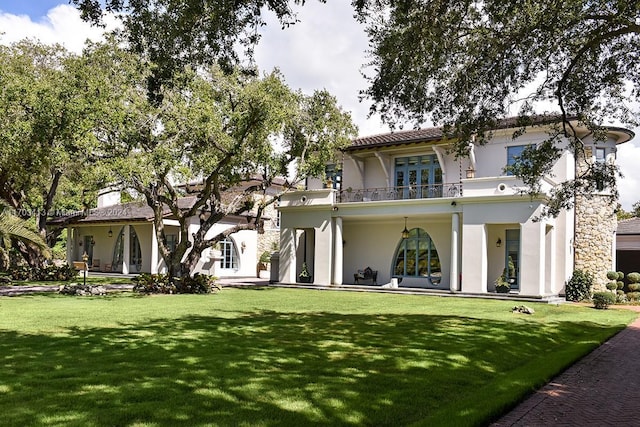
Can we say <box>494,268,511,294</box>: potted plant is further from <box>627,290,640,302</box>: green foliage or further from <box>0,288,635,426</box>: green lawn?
<box>0,288,635,426</box>: green lawn

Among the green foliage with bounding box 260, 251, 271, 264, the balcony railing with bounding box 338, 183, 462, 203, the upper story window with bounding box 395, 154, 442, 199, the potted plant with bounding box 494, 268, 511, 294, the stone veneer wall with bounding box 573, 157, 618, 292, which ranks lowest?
the potted plant with bounding box 494, 268, 511, 294

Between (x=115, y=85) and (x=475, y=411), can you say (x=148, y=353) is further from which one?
(x=115, y=85)

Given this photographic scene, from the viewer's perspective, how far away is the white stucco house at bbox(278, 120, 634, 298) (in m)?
20.3

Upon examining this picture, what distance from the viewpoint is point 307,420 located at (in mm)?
5109

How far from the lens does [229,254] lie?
32406 millimetres

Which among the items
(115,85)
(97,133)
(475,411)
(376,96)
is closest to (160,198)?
(97,133)

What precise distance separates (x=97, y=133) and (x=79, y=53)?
3.95m

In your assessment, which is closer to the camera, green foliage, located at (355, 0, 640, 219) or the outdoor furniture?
green foliage, located at (355, 0, 640, 219)

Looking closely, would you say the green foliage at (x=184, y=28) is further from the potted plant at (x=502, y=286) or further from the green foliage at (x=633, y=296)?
the green foliage at (x=633, y=296)

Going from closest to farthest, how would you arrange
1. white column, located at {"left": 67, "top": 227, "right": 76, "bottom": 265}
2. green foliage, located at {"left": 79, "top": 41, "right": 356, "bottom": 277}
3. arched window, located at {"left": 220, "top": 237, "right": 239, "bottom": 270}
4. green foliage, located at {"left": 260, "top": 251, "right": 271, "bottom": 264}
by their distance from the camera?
green foliage, located at {"left": 79, "top": 41, "right": 356, "bottom": 277} → arched window, located at {"left": 220, "top": 237, "right": 239, "bottom": 270} → green foliage, located at {"left": 260, "top": 251, "right": 271, "bottom": 264} → white column, located at {"left": 67, "top": 227, "right": 76, "bottom": 265}

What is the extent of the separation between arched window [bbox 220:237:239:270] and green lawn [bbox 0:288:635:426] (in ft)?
56.1

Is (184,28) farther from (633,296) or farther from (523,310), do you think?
(633,296)

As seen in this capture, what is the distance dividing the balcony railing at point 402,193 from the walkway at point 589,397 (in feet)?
45.8

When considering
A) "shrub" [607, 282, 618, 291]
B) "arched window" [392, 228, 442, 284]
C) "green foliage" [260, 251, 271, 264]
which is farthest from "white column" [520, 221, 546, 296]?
"green foliage" [260, 251, 271, 264]
